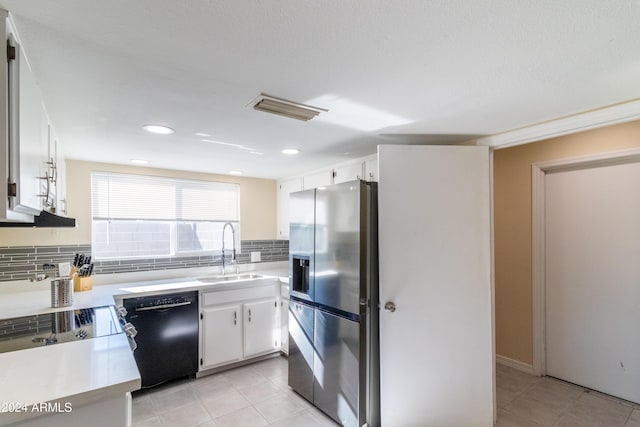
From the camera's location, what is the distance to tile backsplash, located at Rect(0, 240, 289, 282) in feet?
8.45

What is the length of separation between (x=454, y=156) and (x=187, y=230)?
2.86m

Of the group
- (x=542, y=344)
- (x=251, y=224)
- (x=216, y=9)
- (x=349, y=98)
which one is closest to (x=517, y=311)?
(x=542, y=344)

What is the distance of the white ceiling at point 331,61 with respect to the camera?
931 mm

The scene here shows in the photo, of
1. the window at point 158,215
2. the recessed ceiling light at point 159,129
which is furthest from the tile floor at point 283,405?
the recessed ceiling light at point 159,129

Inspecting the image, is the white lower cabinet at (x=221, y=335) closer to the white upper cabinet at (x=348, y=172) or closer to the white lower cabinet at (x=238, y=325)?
the white lower cabinet at (x=238, y=325)

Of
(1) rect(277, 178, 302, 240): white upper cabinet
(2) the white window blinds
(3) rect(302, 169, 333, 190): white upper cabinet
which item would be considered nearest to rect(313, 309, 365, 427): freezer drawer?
(3) rect(302, 169, 333, 190): white upper cabinet

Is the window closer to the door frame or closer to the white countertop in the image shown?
the white countertop

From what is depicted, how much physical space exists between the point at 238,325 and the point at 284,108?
7.66 feet

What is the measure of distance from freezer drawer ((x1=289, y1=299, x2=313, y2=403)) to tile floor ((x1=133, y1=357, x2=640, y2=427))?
0.37 feet

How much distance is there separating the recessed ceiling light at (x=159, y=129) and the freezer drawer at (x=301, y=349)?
168 cm

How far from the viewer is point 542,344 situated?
288 cm

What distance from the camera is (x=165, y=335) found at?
2.74 meters

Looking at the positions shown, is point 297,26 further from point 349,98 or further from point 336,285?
point 336,285

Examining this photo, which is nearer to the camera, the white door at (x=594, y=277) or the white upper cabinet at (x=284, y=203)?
the white door at (x=594, y=277)
